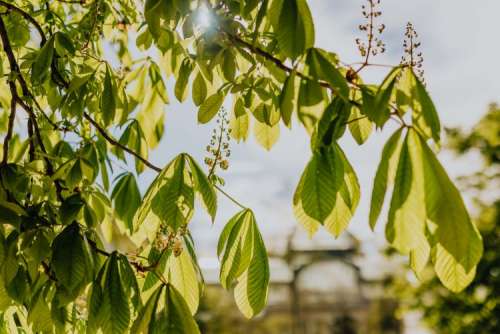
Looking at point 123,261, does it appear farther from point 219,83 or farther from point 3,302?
point 219,83

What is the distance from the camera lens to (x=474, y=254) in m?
0.86

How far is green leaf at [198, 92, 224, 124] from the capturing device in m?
1.33

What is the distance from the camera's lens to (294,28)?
3.15 feet

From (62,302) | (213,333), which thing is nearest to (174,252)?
(62,302)

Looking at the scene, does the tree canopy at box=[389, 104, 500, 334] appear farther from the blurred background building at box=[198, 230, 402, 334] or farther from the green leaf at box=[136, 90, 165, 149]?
the blurred background building at box=[198, 230, 402, 334]

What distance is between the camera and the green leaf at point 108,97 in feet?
5.18

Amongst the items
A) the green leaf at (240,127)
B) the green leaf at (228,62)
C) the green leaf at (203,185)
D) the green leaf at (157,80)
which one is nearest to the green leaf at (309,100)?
the green leaf at (228,62)

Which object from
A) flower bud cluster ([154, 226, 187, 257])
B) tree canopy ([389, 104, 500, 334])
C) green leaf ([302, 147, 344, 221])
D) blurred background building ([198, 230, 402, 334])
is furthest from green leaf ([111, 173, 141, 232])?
blurred background building ([198, 230, 402, 334])

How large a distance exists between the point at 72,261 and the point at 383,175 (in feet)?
2.00

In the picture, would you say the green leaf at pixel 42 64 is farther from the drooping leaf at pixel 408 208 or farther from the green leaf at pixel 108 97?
the drooping leaf at pixel 408 208

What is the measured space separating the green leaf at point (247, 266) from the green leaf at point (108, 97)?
52cm

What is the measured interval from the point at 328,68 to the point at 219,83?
0.74 metres

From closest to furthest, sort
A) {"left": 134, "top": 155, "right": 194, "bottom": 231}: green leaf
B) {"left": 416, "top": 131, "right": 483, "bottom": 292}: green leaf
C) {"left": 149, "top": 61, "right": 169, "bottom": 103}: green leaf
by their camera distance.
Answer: {"left": 416, "top": 131, "right": 483, "bottom": 292}: green leaf → {"left": 134, "top": 155, "right": 194, "bottom": 231}: green leaf → {"left": 149, "top": 61, "right": 169, "bottom": 103}: green leaf

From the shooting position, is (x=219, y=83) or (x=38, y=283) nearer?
(x=38, y=283)
